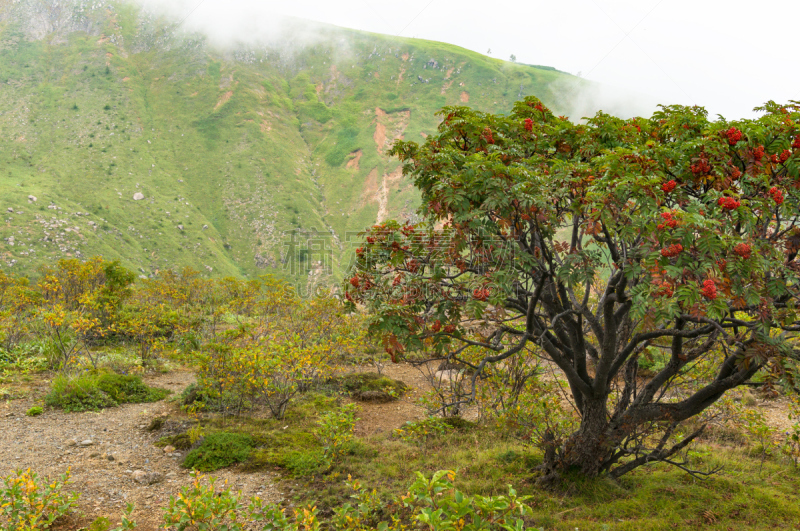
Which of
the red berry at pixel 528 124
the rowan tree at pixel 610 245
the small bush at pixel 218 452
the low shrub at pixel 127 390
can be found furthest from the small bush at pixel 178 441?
the red berry at pixel 528 124

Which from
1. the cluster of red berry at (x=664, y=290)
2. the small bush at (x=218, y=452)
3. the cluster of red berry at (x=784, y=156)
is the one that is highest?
the cluster of red berry at (x=784, y=156)

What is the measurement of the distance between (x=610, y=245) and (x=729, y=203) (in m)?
1.29

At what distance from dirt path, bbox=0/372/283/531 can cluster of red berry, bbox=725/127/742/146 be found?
21.9 ft

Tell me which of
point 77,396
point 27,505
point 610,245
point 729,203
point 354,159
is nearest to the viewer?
point 729,203

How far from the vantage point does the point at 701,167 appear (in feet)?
12.0

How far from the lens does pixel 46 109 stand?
6462 centimetres

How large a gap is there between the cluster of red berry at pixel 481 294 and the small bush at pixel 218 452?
5.37m

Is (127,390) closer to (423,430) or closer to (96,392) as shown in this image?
(96,392)

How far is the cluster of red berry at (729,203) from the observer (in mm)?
3135

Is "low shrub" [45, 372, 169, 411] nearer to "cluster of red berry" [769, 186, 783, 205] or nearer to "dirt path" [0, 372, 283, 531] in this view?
"dirt path" [0, 372, 283, 531]

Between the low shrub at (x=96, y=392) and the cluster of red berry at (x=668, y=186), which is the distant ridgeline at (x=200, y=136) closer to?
the low shrub at (x=96, y=392)

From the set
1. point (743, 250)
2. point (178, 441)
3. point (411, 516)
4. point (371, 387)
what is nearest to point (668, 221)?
point (743, 250)

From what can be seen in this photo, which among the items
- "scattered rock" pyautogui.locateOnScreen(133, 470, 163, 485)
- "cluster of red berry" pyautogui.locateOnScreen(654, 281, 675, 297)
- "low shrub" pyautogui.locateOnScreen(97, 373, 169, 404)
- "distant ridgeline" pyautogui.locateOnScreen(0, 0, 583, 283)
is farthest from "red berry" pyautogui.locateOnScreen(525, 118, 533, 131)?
"distant ridgeline" pyautogui.locateOnScreen(0, 0, 583, 283)

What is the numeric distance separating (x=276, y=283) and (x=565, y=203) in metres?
15.2
